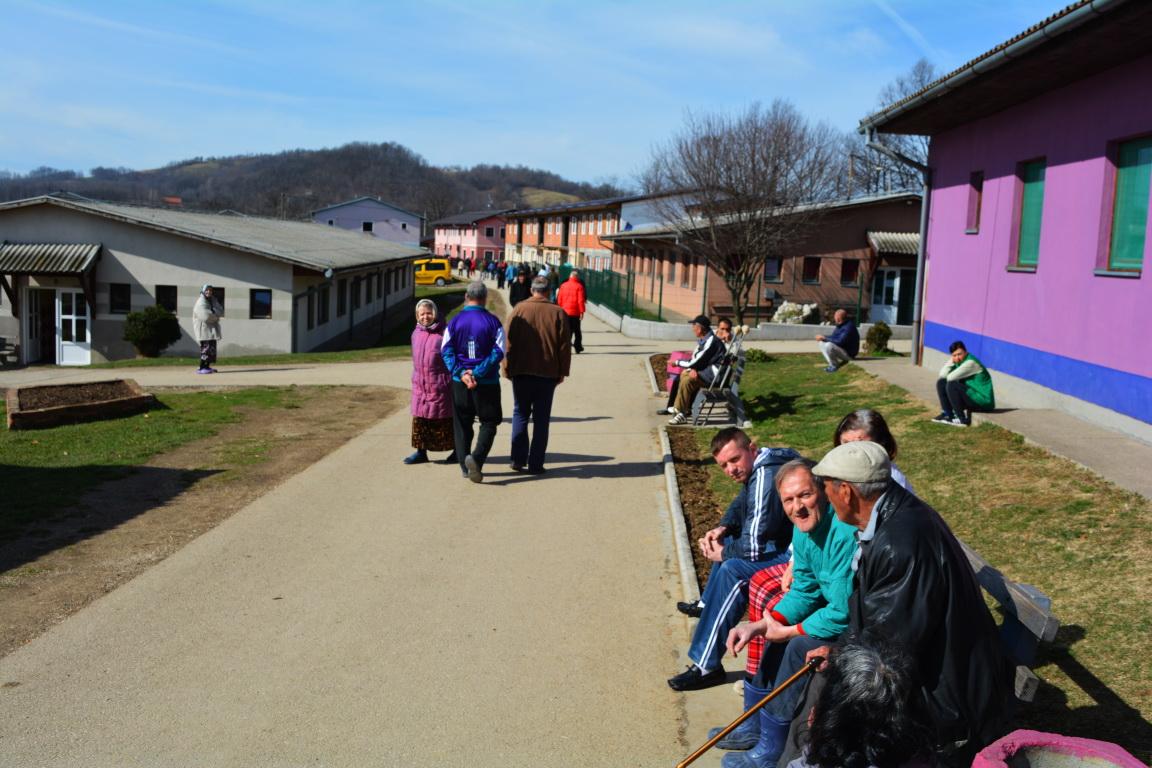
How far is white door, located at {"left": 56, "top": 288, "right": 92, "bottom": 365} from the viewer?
29.7 m

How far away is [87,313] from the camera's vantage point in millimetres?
29609

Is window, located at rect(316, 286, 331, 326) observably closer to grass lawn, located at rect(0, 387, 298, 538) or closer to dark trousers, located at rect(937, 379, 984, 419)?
grass lawn, located at rect(0, 387, 298, 538)

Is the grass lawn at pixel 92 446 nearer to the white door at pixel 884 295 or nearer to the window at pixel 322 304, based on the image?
the window at pixel 322 304

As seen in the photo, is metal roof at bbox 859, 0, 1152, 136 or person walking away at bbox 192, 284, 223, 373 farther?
person walking away at bbox 192, 284, 223, 373

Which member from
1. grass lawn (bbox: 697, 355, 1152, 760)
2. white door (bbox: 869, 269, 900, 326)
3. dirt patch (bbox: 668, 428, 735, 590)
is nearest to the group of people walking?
dirt patch (bbox: 668, 428, 735, 590)

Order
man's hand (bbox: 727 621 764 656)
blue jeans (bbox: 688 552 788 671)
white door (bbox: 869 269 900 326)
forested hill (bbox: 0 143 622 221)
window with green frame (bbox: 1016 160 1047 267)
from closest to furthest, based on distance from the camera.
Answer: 1. man's hand (bbox: 727 621 764 656)
2. blue jeans (bbox: 688 552 788 671)
3. window with green frame (bbox: 1016 160 1047 267)
4. white door (bbox: 869 269 900 326)
5. forested hill (bbox: 0 143 622 221)

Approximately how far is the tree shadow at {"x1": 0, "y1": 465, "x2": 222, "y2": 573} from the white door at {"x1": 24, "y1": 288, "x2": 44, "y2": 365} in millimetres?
21602

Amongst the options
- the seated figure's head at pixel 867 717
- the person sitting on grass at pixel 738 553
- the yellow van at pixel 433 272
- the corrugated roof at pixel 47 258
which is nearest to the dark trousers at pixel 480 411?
the person sitting on grass at pixel 738 553

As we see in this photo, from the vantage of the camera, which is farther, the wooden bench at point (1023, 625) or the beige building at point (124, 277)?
the beige building at point (124, 277)

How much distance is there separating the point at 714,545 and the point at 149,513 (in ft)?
18.0

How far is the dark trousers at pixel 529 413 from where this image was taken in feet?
34.1

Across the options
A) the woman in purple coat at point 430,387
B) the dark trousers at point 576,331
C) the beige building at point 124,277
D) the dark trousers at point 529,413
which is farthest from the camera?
the beige building at point 124,277

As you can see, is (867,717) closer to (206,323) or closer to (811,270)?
(206,323)

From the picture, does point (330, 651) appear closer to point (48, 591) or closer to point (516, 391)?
point (48, 591)
